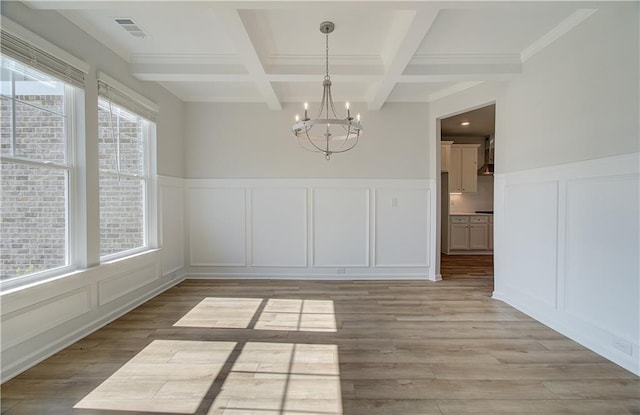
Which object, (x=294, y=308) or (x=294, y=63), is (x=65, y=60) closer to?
(x=294, y=63)

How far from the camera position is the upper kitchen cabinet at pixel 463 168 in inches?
270

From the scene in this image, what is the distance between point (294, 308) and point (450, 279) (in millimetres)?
2747

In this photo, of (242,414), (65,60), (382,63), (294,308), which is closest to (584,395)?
(242,414)

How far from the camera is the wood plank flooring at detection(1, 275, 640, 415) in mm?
1831

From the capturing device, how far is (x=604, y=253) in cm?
238

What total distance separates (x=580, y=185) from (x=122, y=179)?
186 inches

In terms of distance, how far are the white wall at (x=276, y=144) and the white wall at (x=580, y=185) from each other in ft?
4.56

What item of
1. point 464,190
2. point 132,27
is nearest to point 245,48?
point 132,27

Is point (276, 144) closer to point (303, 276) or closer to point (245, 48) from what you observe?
point (245, 48)

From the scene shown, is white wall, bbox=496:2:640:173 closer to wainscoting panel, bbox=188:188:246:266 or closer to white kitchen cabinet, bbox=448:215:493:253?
white kitchen cabinet, bbox=448:215:493:253

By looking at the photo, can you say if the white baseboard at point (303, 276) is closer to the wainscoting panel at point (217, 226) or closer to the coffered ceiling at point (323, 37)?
the wainscoting panel at point (217, 226)

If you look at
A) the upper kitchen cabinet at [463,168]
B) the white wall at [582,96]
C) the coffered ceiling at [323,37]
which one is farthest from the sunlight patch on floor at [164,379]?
the upper kitchen cabinet at [463,168]

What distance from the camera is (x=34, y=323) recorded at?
2.22m

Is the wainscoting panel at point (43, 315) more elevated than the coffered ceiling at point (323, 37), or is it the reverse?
the coffered ceiling at point (323, 37)
